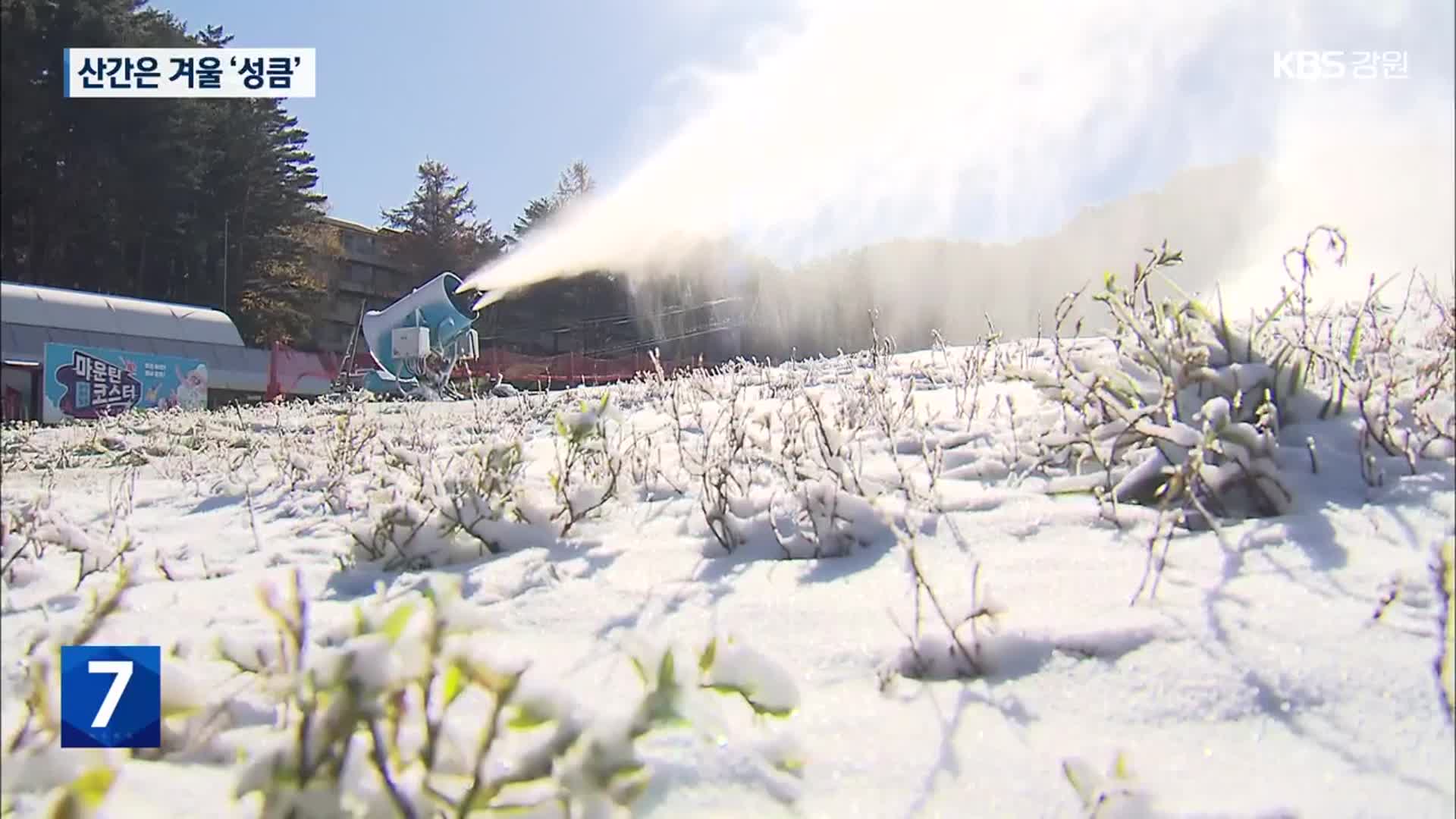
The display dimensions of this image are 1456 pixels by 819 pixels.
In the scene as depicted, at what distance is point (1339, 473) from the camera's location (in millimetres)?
1607

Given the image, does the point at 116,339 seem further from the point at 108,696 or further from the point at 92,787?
the point at 92,787

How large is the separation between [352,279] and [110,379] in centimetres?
70

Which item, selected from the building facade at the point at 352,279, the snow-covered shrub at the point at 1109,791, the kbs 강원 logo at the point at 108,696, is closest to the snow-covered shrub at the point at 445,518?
the building facade at the point at 352,279

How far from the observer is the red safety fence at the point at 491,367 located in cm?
209

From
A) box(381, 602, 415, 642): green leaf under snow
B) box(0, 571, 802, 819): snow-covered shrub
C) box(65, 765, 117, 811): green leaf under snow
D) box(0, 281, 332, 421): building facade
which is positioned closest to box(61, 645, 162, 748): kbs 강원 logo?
box(0, 571, 802, 819): snow-covered shrub

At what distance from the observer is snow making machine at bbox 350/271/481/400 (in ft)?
7.16

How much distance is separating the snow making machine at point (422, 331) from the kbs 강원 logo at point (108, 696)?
1.42m

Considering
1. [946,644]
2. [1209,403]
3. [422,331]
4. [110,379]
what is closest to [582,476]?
[422,331]

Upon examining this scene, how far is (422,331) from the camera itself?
2.28 meters

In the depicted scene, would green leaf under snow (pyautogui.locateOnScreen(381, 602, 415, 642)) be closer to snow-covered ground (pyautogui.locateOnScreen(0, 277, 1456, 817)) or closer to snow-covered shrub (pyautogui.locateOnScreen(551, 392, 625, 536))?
snow-covered ground (pyautogui.locateOnScreen(0, 277, 1456, 817))

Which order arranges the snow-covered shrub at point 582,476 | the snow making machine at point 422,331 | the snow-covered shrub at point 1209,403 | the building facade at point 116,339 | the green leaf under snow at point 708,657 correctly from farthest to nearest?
the snow making machine at point 422,331, the snow-covered shrub at point 582,476, the snow-covered shrub at point 1209,403, the building facade at point 116,339, the green leaf under snow at point 708,657

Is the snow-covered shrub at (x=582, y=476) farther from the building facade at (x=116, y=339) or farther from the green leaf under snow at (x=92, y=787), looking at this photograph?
the green leaf under snow at (x=92, y=787)

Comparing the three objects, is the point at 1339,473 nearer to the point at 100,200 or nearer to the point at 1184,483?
the point at 1184,483

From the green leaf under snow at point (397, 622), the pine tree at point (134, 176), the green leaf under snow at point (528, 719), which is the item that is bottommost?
the green leaf under snow at point (528, 719)
